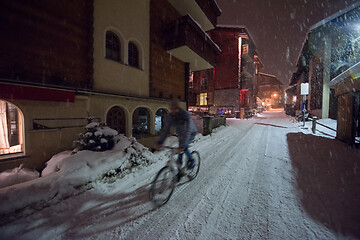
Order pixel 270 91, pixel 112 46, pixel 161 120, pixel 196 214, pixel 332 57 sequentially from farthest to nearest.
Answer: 1. pixel 270 91
2. pixel 332 57
3. pixel 161 120
4. pixel 112 46
5. pixel 196 214

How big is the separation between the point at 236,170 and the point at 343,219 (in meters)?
2.17

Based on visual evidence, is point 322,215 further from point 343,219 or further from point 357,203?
point 357,203

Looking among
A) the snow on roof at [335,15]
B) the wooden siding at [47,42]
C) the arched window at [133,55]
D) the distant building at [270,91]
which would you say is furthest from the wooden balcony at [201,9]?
the distant building at [270,91]

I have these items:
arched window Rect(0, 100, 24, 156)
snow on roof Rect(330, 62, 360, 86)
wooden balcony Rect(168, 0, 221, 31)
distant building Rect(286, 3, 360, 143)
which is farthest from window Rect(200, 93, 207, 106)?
arched window Rect(0, 100, 24, 156)

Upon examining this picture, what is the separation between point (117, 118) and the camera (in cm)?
776

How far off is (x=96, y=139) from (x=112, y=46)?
17.1 feet

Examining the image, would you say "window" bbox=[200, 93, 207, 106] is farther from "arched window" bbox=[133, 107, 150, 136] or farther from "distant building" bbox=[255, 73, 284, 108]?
"distant building" bbox=[255, 73, 284, 108]

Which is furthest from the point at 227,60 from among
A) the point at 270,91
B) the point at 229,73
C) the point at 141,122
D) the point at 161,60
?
the point at 270,91

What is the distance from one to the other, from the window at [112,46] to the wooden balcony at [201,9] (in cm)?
586

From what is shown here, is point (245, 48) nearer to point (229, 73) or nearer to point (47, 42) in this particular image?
point (229, 73)

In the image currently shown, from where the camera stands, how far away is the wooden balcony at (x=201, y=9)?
33.5ft

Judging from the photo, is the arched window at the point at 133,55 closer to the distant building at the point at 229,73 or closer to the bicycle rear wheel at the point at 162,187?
the bicycle rear wheel at the point at 162,187

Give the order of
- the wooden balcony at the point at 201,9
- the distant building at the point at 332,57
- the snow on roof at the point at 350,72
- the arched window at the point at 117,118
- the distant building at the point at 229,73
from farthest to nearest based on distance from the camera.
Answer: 1. the distant building at the point at 229,73
2. the wooden balcony at the point at 201,9
3. the distant building at the point at 332,57
4. the arched window at the point at 117,118
5. the snow on roof at the point at 350,72

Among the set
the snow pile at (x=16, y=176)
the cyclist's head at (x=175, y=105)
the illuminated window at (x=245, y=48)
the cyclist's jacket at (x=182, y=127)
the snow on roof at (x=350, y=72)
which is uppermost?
the illuminated window at (x=245, y=48)
